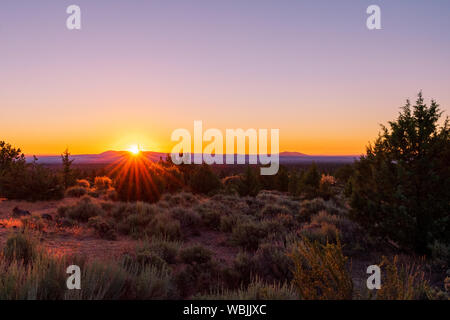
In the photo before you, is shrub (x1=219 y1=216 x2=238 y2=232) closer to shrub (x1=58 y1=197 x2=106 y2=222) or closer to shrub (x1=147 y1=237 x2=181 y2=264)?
shrub (x1=147 y1=237 x2=181 y2=264)

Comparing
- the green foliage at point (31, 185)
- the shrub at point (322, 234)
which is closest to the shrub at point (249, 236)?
the shrub at point (322, 234)

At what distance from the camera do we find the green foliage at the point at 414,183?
7.70 m

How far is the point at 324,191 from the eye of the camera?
2261 centimetres

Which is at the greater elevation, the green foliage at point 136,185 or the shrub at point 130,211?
the green foliage at point 136,185

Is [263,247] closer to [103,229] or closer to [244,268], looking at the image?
[244,268]

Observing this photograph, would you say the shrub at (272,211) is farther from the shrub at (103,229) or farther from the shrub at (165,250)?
the shrub at (165,250)

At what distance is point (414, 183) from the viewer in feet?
26.1

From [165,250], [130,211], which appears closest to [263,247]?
[165,250]

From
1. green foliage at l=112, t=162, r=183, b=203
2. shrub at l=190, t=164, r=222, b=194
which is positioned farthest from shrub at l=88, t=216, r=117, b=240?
shrub at l=190, t=164, r=222, b=194

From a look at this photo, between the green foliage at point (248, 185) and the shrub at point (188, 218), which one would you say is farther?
the green foliage at point (248, 185)

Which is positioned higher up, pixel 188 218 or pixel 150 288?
pixel 150 288

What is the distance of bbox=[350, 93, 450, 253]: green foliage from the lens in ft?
25.2
